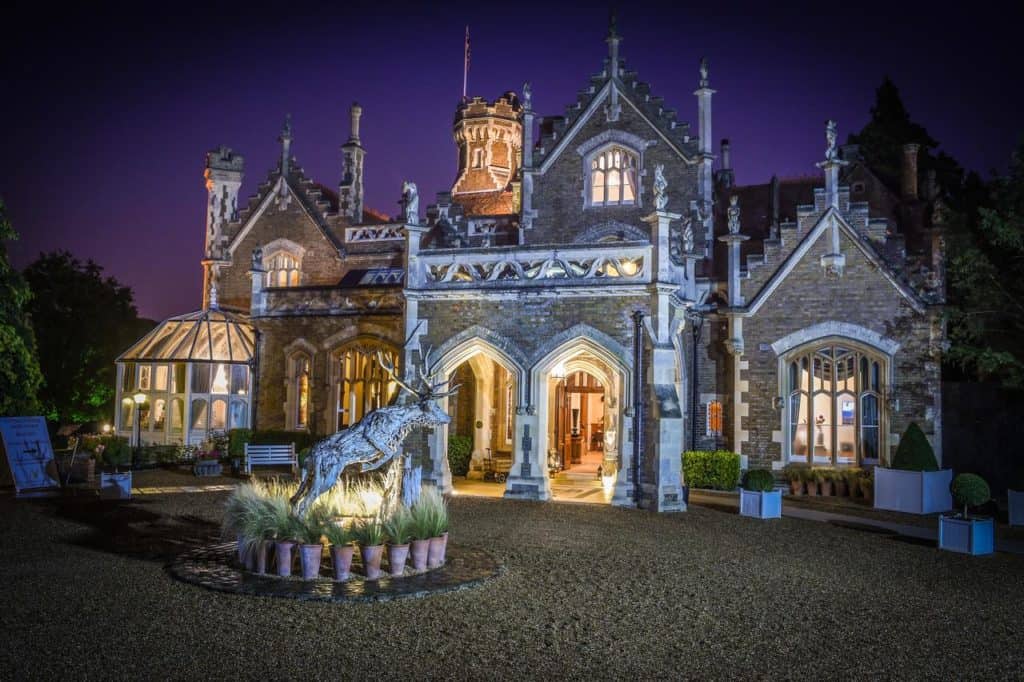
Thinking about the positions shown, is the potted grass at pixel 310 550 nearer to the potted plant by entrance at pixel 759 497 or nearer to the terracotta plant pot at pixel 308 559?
the terracotta plant pot at pixel 308 559

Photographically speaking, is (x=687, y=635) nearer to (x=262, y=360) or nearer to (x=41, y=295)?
(x=262, y=360)

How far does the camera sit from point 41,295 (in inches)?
1325

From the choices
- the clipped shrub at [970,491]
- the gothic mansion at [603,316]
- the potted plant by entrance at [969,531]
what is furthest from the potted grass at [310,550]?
the clipped shrub at [970,491]

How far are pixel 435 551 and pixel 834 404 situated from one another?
1367 cm

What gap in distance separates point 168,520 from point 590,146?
15.4 meters

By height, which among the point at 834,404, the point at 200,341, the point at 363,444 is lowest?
the point at 363,444

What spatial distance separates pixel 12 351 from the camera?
1816 centimetres

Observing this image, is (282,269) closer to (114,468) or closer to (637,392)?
(114,468)

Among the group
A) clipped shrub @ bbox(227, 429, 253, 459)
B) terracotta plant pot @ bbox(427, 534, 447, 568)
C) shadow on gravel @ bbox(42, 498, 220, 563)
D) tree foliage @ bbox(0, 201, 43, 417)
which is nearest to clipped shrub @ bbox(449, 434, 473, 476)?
clipped shrub @ bbox(227, 429, 253, 459)

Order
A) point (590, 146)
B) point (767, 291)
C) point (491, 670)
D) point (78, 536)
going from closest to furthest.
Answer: point (491, 670)
point (78, 536)
point (767, 291)
point (590, 146)

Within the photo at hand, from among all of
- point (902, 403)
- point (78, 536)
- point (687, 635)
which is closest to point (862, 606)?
point (687, 635)

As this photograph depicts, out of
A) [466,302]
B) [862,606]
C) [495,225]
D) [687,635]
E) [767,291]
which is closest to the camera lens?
[687,635]

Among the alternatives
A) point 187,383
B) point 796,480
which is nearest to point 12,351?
point 187,383

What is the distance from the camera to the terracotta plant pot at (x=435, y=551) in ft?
32.5
